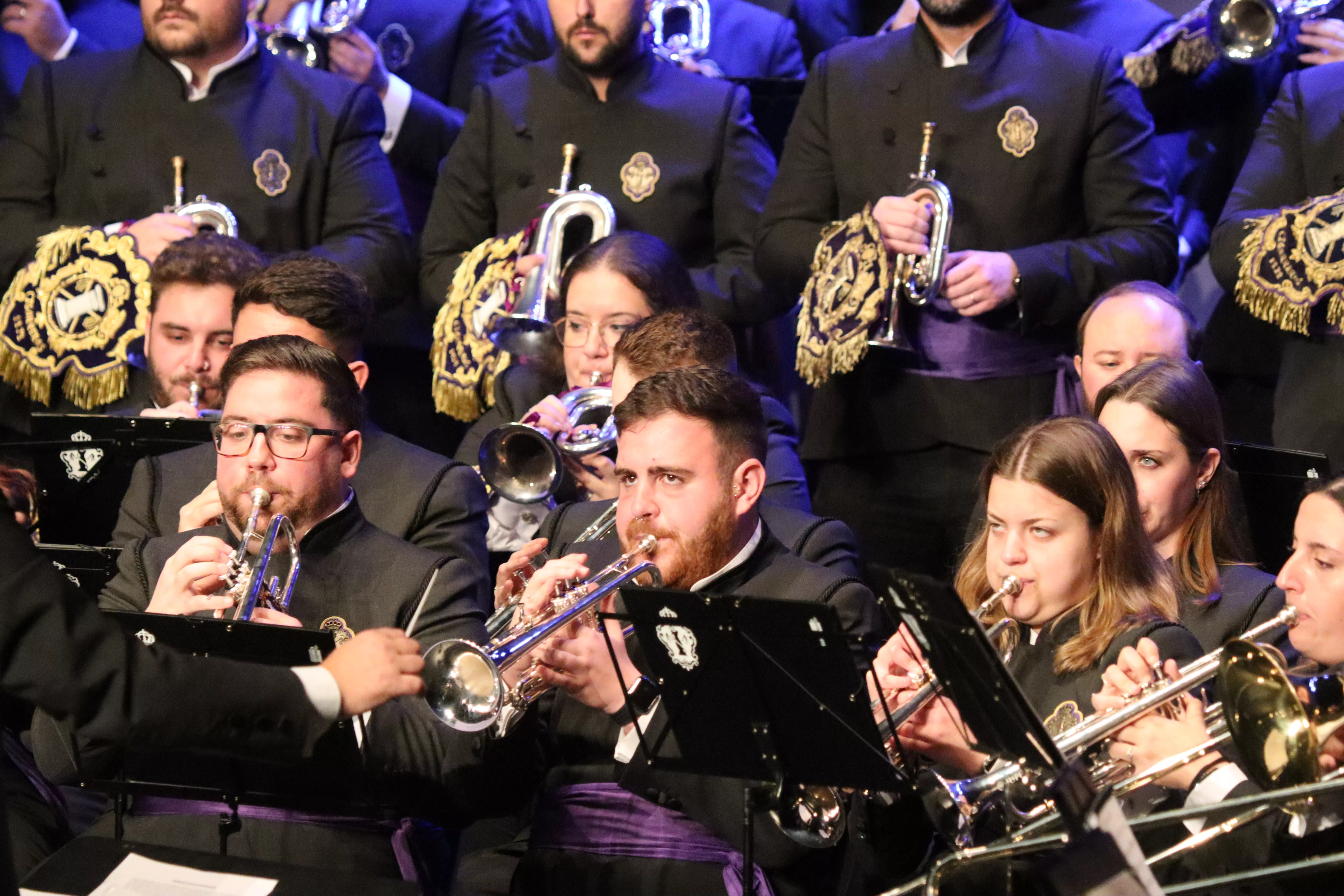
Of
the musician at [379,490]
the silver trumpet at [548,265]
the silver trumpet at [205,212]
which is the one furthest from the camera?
the silver trumpet at [205,212]

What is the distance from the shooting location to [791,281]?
5539mm

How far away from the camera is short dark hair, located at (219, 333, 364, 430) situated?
4.07 meters

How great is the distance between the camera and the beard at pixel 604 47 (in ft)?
18.8

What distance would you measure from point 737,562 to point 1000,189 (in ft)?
6.36

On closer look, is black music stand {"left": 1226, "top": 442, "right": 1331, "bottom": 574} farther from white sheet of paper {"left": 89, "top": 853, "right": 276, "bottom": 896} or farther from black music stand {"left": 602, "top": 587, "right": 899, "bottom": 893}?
white sheet of paper {"left": 89, "top": 853, "right": 276, "bottom": 896}

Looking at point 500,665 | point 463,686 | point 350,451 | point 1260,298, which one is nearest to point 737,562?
point 500,665

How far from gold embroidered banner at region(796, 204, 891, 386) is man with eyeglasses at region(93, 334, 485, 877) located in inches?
66.1

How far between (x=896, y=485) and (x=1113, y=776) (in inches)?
89.2

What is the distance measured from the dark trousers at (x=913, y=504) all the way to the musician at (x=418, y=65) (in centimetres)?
218

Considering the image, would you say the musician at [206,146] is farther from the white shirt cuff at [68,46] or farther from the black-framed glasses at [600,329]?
the black-framed glasses at [600,329]

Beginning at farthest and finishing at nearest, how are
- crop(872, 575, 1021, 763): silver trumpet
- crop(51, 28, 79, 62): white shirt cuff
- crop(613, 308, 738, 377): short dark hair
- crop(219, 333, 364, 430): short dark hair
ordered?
crop(51, 28, 79, 62): white shirt cuff, crop(613, 308, 738, 377): short dark hair, crop(219, 333, 364, 430): short dark hair, crop(872, 575, 1021, 763): silver trumpet

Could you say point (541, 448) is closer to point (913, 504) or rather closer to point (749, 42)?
point (913, 504)

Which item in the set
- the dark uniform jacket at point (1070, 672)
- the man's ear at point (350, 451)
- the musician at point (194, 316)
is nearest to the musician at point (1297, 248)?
the dark uniform jacket at point (1070, 672)

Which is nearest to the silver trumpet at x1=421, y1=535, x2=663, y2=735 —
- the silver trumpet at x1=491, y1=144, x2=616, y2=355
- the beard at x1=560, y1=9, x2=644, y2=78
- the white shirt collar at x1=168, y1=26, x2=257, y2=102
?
the silver trumpet at x1=491, y1=144, x2=616, y2=355
